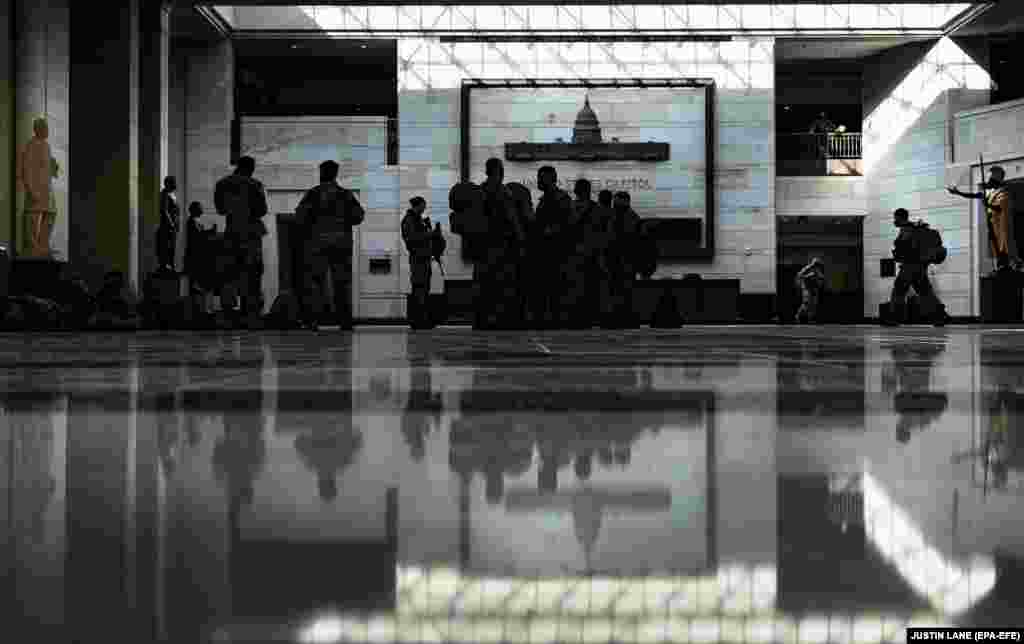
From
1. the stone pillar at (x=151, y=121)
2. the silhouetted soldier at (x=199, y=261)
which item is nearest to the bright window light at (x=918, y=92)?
the stone pillar at (x=151, y=121)

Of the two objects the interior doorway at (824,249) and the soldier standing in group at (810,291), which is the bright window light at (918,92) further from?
the soldier standing in group at (810,291)

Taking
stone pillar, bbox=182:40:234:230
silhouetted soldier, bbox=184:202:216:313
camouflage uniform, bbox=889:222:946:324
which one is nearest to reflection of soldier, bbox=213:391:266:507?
silhouetted soldier, bbox=184:202:216:313

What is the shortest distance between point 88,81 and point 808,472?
1930 cm

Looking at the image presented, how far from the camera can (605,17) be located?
24656 millimetres

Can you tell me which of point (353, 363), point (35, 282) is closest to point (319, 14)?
point (35, 282)

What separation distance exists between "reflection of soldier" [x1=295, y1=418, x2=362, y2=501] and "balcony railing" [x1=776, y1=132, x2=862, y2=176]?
27.2 meters

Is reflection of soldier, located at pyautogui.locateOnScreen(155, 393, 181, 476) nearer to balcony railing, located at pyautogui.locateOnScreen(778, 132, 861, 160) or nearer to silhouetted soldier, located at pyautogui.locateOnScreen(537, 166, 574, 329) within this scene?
silhouetted soldier, located at pyautogui.locateOnScreen(537, 166, 574, 329)

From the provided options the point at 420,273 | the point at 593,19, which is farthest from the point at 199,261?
the point at 593,19

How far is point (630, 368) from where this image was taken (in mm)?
2852

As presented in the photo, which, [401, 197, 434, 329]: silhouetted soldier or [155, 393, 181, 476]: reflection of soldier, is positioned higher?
[401, 197, 434, 329]: silhouetted soldier

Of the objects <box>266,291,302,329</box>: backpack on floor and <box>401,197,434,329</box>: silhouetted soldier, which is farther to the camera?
<box>401,197,434,329</box>: silhouetted soldier

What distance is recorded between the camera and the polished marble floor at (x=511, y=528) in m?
0.45

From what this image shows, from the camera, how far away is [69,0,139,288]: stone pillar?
1802 centimetres

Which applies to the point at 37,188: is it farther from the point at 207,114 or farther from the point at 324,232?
the point at 207,114
